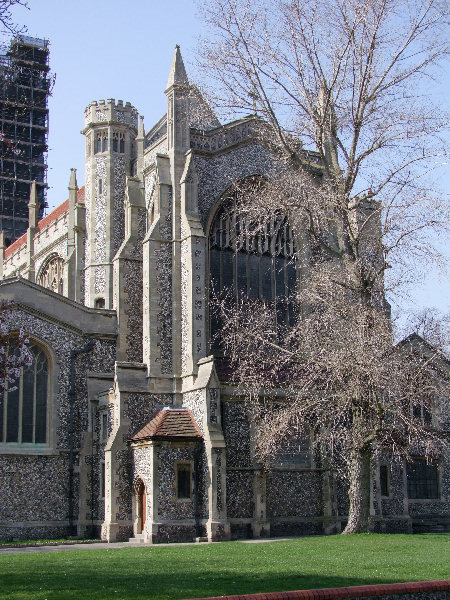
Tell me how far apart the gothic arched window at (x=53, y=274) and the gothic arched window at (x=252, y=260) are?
937cm

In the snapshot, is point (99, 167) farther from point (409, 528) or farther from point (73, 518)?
point (409, 528)

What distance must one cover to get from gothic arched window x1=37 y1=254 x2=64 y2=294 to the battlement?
6700 mm

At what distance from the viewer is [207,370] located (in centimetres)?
2650

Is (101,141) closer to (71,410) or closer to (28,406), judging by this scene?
(71,410)

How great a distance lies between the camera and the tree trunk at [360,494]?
76.1ft

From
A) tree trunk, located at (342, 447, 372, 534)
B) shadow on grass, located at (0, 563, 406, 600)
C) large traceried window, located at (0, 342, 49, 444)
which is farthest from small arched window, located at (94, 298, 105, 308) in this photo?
shadow on grass, located at (0, 563, 406, 600)

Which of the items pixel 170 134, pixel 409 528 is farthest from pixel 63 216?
pixel 409 528

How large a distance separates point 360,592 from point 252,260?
20.3m

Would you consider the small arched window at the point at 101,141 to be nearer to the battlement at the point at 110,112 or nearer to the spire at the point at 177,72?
the battlement at the point at 110,112

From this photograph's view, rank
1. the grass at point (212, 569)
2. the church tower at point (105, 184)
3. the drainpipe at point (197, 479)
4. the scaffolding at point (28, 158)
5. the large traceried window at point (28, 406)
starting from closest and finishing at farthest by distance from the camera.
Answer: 1. the grass at point (212, 569)
2. the drainpipe at point (197, 479)
3. the large traceried window at point (28, 406)
4. the church tower at point (105, 184)
5. the scaffolding at point (28, 158)

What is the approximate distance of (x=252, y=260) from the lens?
31.3 metres

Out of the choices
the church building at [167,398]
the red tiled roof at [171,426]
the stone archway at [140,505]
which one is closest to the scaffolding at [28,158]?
the church building at [167,398]

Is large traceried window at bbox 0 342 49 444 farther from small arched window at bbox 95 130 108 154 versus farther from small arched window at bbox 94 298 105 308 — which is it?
small arched window at bbox 95 130 108 154

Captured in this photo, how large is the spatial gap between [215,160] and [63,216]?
389 inches
